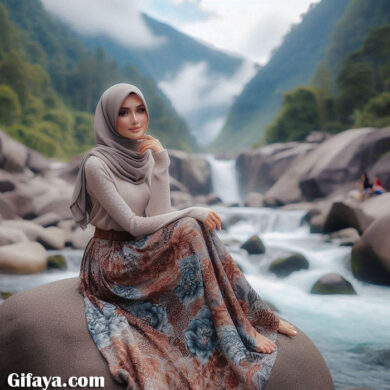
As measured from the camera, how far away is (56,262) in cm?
743

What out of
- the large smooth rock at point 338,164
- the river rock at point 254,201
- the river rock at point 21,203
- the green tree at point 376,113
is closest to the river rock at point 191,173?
the river rock at point 254,201

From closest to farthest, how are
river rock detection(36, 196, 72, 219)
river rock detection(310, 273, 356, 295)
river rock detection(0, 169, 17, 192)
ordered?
1. river rock detection(310, 273, 356, 295)
2. river rock detection(36, 196, 72, 219)
3. river rock detection(0, 169, 17, 192)

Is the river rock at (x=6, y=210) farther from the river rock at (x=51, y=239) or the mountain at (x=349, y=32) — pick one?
the mountain at (x=349, y=32)

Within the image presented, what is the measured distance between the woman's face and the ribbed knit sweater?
20 cm

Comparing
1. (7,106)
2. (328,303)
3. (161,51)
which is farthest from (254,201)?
(161,51)

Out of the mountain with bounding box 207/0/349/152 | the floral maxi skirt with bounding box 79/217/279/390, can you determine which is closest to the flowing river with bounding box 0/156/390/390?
the floral maxi skirt with bounding box 79/217/279/390

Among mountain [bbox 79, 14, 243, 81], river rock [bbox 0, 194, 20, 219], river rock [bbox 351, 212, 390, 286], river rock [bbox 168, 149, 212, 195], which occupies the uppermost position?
mountain [bbox 79, 14, 243, 81]

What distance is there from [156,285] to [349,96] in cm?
2170

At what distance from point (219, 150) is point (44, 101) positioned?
1682cm

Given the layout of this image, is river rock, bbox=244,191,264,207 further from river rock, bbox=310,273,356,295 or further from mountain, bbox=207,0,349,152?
mountain, bbox=207,0,349,152

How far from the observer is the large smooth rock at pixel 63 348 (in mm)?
2197

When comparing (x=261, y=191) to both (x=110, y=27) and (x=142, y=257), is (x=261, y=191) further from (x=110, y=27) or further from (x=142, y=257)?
(x=110, y=27)

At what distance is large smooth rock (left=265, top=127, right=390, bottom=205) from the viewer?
12.1m

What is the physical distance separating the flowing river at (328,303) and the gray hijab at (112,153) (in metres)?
2.71
